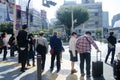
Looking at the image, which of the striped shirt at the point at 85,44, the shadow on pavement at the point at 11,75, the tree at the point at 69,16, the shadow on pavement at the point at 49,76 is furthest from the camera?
the tree at the point at 69,16

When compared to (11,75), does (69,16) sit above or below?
above

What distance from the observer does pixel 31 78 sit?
13.2m

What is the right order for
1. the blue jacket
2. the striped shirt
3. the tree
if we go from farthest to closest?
the tree < the blue jacket < the striped shirt

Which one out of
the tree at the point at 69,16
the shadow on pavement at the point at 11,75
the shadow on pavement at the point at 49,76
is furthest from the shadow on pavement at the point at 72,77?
the tree at the point at 69,16

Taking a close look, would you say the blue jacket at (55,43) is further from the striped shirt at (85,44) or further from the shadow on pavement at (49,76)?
the striped shirt at (85,44)

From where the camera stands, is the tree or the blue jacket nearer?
the blue jacket

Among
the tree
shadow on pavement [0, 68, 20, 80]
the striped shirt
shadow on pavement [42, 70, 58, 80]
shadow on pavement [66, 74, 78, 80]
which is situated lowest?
shadow on pavement [66, 74, 78, 80]

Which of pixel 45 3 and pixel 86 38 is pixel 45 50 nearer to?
pixel 86 38

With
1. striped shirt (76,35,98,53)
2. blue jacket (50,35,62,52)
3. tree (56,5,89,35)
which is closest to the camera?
striped shirt (76,35,98,53)

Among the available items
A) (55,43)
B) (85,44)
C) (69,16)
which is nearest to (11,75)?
(55,43)

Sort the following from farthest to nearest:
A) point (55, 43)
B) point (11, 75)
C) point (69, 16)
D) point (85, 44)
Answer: point (69, 16) < point (55, 43) < point (11, 75) < point (85, 44)

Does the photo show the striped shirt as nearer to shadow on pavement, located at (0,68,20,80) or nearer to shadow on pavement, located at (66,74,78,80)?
shadow on pavement, located at (66,74,78,80)

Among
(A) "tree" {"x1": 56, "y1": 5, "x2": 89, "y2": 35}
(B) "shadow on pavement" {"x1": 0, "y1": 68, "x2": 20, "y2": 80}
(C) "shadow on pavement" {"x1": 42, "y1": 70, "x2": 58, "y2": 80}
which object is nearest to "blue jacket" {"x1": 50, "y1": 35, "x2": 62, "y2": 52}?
(C) "shadow on pavement" {"x1": 42, "y1": 70, "x2": 58, "y2": 80}

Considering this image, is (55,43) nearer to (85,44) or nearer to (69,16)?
(85,44)
